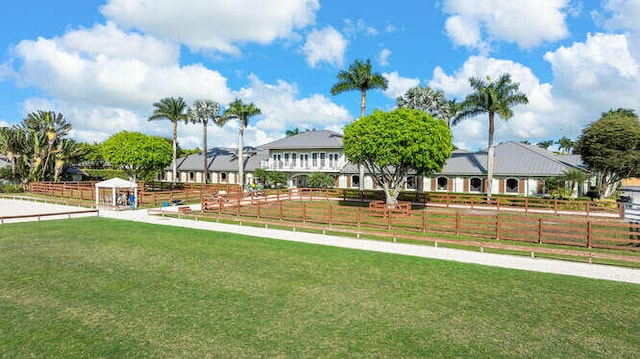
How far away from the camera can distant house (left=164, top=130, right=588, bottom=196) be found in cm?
3672

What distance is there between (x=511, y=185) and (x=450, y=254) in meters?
28.3

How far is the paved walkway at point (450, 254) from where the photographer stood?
37.8ft

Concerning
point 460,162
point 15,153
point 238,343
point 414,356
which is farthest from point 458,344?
point 15,153

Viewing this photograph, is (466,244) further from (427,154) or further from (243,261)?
(427,154)

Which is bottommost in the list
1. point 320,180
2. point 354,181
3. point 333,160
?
point 354,181

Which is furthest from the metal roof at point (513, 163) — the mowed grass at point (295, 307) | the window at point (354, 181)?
the mowed grass at point (295, 307)

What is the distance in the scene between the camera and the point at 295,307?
26.7ft

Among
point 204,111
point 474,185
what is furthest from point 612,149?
point 204,111

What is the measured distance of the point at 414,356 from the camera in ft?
19.7

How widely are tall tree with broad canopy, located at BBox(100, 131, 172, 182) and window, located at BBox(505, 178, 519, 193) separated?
4145cm

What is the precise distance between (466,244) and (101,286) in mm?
13415

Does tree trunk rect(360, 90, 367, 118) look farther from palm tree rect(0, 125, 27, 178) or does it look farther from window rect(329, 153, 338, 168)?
palm tree rect(0, 125, 27, 178)

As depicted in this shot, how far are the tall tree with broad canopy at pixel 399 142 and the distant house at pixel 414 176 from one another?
9.53 metres

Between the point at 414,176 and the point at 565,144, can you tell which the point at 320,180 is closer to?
the point at 414,176
